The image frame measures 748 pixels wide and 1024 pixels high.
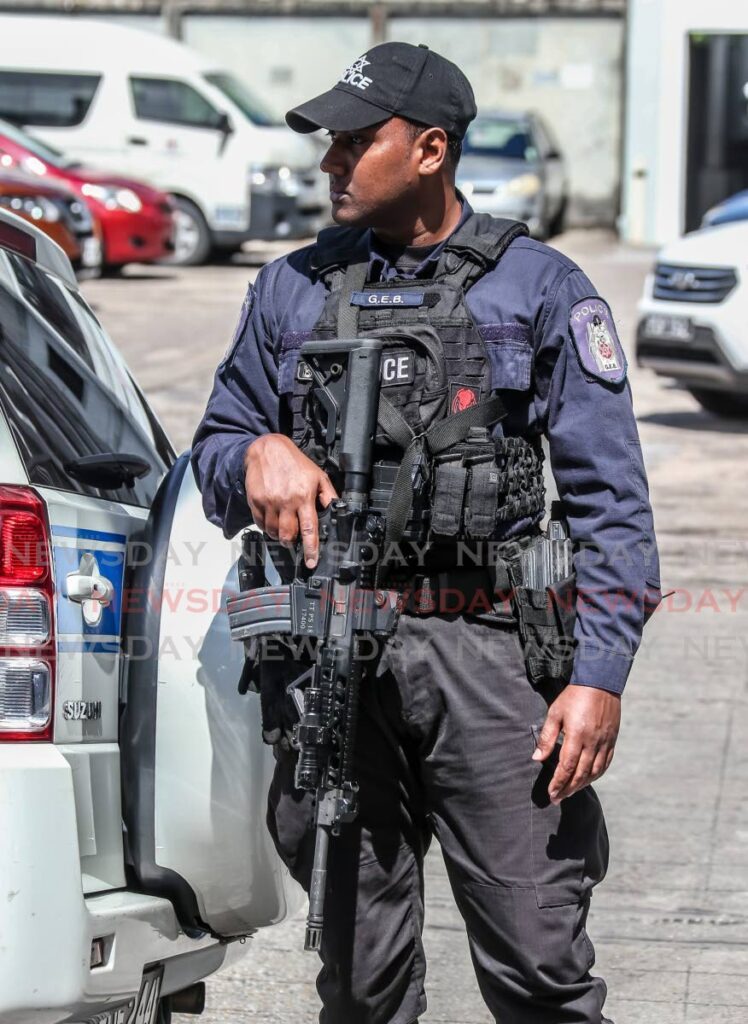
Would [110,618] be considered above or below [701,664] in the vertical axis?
above

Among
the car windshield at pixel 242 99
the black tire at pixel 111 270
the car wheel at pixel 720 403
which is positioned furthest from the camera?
the car windshield at pixel 242 99

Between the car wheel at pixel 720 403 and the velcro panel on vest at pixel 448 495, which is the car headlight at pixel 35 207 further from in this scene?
the velcro panel on vest at pixel 448 495

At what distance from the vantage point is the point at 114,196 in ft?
58.5

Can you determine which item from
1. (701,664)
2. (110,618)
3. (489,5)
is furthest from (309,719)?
(489,5)

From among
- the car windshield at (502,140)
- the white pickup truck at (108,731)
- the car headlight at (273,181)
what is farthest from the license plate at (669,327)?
the car windshield at (502,140)

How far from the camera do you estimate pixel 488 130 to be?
2253 cm

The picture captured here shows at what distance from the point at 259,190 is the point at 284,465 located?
17.1m

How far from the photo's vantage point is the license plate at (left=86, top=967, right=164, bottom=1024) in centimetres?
295

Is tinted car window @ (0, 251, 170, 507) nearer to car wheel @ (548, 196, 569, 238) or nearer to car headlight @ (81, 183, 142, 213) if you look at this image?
car headlight @ (81, 183, 142, 213)

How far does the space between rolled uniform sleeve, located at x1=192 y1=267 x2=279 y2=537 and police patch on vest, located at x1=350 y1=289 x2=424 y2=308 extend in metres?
0.19

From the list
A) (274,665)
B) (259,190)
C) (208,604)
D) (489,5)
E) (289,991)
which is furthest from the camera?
(489,5)

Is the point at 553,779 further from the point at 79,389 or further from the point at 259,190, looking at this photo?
the point at 259,190

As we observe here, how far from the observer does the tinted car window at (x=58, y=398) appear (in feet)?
9.78

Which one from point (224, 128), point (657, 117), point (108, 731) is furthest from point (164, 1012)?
point (657, 117)
